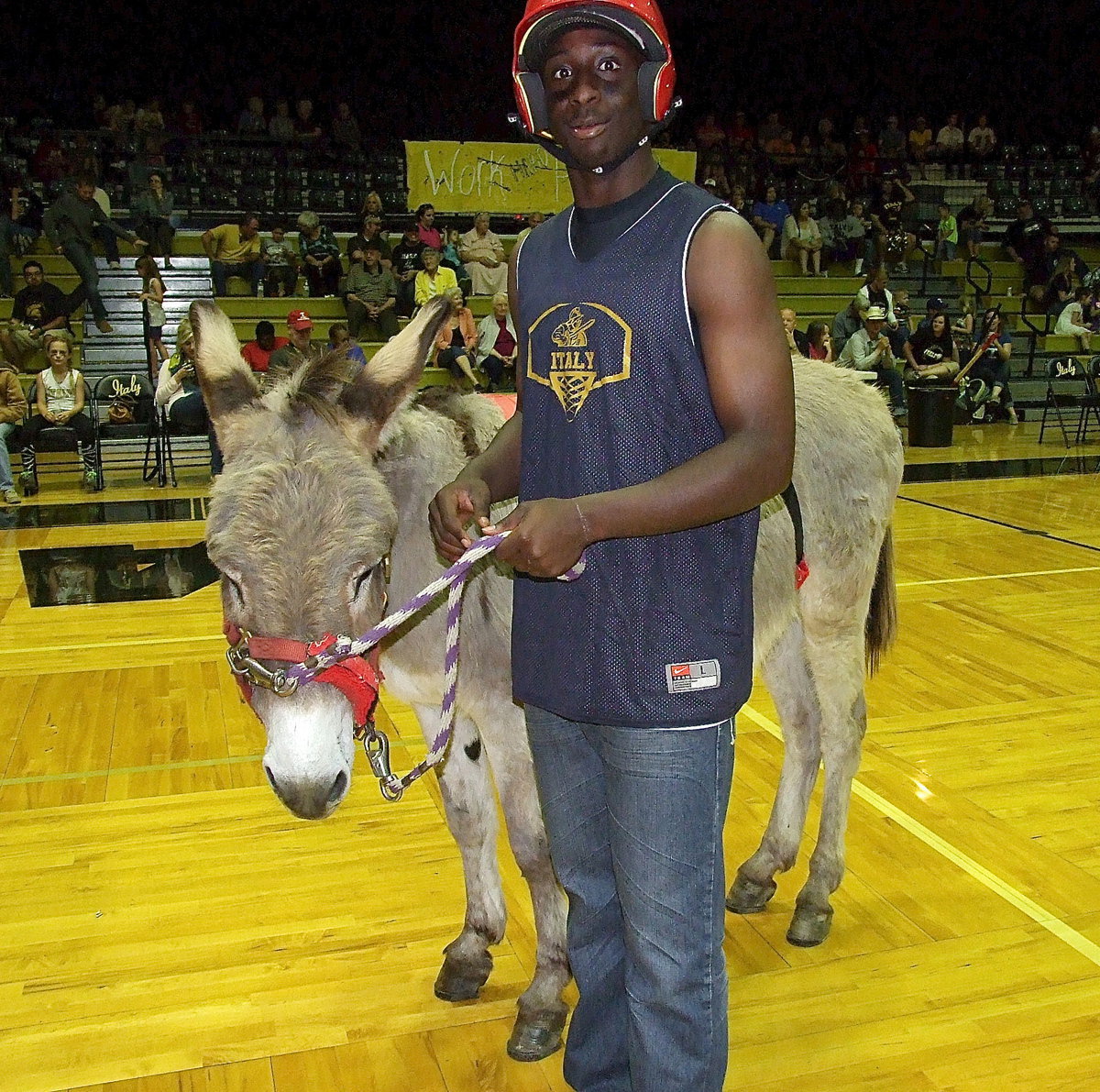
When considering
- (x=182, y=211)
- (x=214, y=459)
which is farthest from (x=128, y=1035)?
(x=182, y=211)

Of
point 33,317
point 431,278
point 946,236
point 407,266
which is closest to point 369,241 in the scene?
point 407,266

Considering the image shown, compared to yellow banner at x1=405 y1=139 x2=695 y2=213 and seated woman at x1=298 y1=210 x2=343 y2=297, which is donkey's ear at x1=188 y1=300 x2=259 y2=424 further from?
yellow banner at x1=405 y1=139 x2=695 y2=213

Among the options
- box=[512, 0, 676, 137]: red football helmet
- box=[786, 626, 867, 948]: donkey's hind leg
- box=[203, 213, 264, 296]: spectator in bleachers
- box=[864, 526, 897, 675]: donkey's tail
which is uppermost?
box=[203, 213, 264, 296]: spectator in bleachers

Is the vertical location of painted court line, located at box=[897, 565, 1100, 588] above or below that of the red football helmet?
below

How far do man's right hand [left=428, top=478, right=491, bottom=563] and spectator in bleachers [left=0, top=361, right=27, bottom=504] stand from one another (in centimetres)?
981

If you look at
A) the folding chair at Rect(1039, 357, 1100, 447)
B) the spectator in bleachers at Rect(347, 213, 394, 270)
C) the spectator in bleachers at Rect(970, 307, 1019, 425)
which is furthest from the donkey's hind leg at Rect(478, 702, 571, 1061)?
the spectator in bleachers at Rect(970, 307, 1019, 425)

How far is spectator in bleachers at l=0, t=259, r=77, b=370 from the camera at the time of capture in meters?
12.6

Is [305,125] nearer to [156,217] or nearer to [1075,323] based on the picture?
[156,217]

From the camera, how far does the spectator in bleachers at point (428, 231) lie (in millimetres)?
15648

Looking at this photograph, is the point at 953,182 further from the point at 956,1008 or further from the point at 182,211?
the point at 956,1008

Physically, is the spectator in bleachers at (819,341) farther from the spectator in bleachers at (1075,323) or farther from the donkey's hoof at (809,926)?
the donkey's hoof at (809,926)

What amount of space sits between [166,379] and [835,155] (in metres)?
16.0

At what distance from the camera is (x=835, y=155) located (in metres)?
21.7

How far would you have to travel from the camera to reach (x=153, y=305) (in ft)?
43.8
